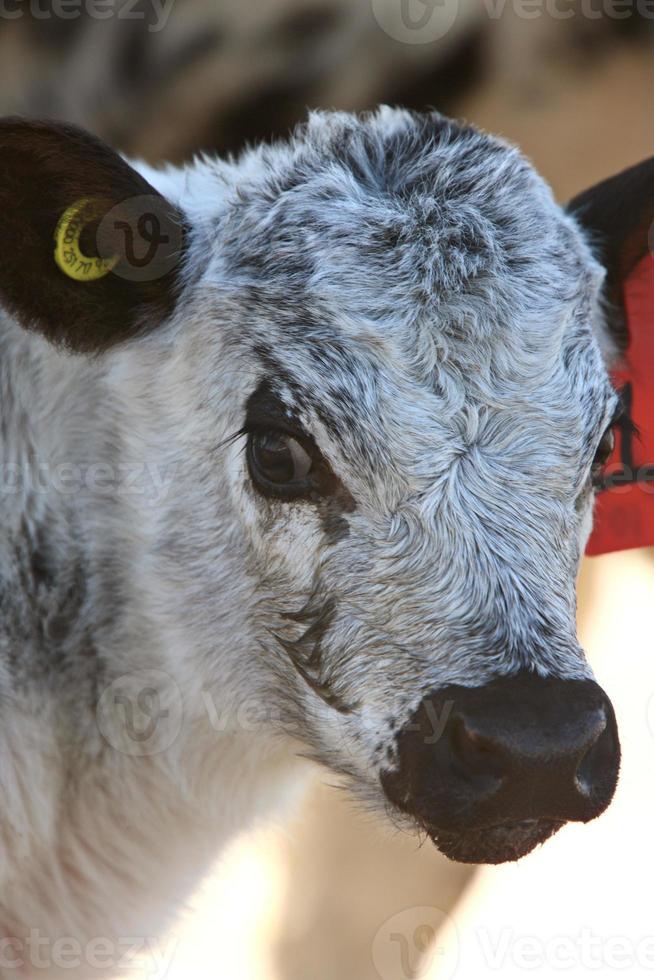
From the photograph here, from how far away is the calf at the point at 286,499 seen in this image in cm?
251

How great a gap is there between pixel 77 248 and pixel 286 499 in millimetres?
824

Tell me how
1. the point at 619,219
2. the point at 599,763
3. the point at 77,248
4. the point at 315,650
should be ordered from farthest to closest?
the point at 619,219, the point at 77,248, the point at 315,650, the point at 599,763

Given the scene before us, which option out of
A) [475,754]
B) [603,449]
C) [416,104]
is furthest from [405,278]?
[416,104]

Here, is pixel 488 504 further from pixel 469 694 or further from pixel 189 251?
pixel 189 251

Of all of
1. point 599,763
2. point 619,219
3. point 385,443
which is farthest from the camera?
point 619,219

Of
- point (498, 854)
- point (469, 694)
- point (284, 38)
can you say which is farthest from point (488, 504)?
point (284, 38)

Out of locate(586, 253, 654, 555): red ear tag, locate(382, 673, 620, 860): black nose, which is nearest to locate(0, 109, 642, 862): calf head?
locate(382, 673, 620, 860): black nose

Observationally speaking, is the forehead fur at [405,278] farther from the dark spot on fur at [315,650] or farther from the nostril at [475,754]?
the nostril at [475,754]

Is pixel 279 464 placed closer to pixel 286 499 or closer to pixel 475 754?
pixel 286 499

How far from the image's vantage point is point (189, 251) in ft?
10.1

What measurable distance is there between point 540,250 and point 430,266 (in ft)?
1.19

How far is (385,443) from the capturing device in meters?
2.61

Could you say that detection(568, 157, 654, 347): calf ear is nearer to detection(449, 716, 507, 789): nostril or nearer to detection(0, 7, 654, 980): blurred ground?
detection(449, 716, 507, 789): nostril

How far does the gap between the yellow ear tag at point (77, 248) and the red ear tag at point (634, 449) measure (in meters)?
1.56
